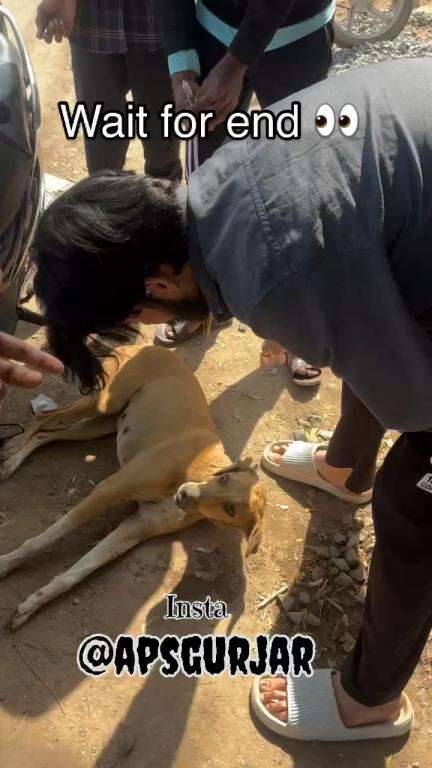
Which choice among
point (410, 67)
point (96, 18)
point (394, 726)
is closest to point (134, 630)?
point (394, 726)

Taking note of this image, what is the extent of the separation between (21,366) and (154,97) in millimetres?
2389

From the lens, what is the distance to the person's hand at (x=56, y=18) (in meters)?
3.58

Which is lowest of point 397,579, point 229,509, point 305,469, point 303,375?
point 305,469

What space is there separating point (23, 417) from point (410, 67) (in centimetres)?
271

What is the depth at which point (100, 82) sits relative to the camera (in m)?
3.80

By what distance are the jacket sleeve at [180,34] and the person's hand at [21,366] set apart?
1896 millimetres

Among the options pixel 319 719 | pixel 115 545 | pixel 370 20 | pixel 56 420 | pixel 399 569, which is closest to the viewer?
pixel 399 569

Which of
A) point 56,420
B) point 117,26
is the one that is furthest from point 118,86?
point 56,420

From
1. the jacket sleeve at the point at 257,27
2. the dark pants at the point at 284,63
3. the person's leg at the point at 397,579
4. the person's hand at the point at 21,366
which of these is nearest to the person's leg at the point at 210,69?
the dark pants at the point at 284,63

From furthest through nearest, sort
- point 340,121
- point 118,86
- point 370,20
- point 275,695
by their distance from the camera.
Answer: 1. point 370,20
2. point 118,86
3. point 275,695
4. point 340,121

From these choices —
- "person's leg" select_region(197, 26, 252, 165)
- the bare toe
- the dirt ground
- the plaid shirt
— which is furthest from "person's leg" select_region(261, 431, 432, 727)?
the plaid shirt

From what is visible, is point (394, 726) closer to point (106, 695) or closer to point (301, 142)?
point (106, 695)

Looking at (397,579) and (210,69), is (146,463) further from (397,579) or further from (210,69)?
(210,69)

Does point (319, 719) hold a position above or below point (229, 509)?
below
